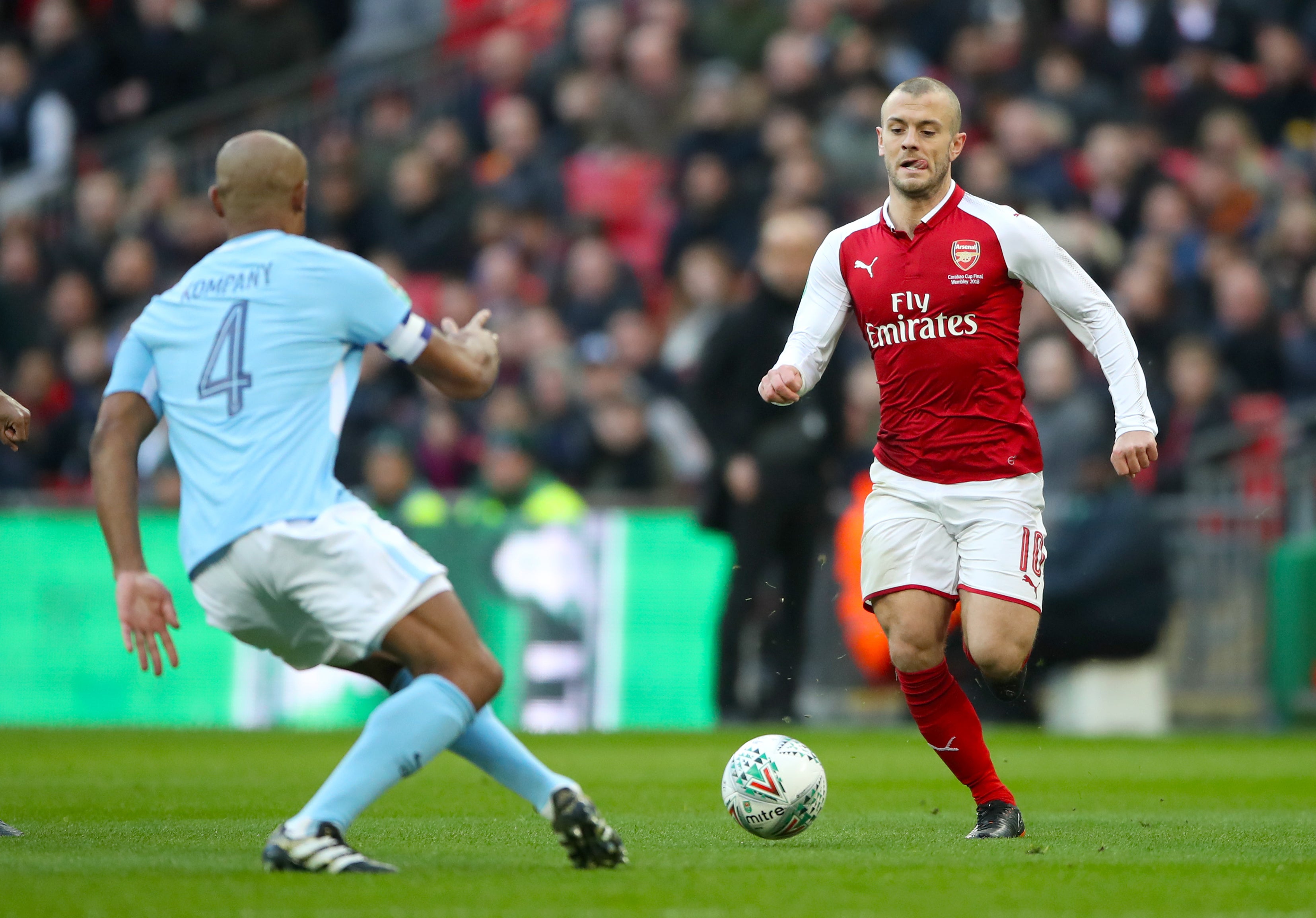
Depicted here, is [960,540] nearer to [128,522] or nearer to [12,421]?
[128,522]

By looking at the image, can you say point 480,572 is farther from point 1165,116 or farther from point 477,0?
point 477,0

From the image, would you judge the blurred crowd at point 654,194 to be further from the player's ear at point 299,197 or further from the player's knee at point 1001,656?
the player's ear at point 299,197

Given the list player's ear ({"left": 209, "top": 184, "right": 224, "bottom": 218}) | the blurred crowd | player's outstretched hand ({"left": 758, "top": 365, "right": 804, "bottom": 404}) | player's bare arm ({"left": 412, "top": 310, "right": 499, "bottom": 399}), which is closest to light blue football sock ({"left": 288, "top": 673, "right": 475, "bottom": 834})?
player's bare arm ({"left": 412, "top": 310, "right": 499, "bottom": 399})

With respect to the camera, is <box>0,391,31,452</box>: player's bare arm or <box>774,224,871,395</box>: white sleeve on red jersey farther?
<box>774,224,871,395</box>: white sleeve on red jersey

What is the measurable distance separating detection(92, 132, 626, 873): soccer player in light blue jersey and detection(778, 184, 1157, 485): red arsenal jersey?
6.11ft

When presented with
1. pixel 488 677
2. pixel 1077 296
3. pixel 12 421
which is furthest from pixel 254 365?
pixel 1077 296

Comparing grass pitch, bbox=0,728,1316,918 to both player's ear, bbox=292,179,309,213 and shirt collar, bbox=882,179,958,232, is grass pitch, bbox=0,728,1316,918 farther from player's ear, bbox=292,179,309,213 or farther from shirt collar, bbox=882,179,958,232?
shirt collar, bbox=882,179,958,232

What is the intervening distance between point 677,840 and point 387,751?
5.31 ft

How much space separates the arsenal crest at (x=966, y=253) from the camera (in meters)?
6.57

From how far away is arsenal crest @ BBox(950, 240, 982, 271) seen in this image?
6.57 m

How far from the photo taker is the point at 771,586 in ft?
40.0

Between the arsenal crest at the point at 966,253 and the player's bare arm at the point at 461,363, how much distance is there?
1.92 metres

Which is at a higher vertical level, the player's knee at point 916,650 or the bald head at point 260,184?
the bald head at point 260,184

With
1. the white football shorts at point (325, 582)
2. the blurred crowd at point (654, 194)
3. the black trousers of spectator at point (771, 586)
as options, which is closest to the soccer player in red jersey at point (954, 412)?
the white football shorts at point (325, 582)
